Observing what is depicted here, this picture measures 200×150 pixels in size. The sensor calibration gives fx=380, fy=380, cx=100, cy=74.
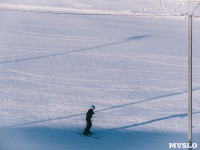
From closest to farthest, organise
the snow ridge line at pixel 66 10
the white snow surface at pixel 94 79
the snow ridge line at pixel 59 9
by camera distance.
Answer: the white snow surface at pixel 94 79
the snow ridge line at pixel 66 10
the snow ridge line at pixel 59 9

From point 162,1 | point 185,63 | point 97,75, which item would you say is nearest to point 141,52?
point 185,63

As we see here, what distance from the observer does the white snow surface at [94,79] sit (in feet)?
51.7

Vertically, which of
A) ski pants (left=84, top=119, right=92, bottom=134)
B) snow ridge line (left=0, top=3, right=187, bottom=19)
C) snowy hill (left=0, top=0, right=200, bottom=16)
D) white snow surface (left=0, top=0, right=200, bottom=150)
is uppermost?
snowy hill (left=0, top=0, right=200, bottom=16)

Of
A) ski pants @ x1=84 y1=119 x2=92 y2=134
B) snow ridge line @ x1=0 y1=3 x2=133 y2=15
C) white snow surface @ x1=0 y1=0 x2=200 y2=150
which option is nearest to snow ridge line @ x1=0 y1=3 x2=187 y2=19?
snow ridge line @ x1=0 y1=3 x2=133 y2=15

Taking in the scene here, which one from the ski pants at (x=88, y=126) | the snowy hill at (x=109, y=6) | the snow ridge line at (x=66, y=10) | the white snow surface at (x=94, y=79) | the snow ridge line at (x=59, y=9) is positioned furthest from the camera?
the snowy hill at (x=109, y=6)

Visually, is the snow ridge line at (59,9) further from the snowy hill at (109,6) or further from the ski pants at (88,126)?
the ski pants at (88,126)

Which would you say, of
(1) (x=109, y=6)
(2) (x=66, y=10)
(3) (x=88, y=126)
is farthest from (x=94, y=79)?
(1) (x=109, y=6)

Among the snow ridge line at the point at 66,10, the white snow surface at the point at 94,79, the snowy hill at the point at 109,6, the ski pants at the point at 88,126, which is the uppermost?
the snowy hill at the point at 109,6

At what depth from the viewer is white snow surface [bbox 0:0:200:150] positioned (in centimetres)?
1576

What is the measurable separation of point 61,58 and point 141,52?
605 cm

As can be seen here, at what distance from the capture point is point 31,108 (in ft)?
59.9

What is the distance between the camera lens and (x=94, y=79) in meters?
22.5

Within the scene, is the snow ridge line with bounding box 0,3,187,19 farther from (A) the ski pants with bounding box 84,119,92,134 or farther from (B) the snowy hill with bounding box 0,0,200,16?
(A) the ski pants with bounding box 84,119,92,134

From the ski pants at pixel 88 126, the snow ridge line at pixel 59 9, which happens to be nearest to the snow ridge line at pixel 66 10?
the snow ridge line at pixel 59 9
